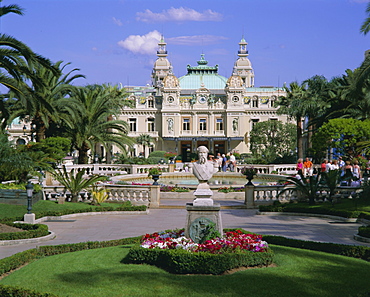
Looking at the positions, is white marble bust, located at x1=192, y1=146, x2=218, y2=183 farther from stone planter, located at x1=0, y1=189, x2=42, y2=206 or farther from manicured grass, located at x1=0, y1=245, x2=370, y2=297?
stone planter, located at x1=0, y1=189, x2=42, y2=206

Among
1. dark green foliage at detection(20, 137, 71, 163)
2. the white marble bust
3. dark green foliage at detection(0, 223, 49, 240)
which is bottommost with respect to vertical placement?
dark green foliage at detection(0, 223, 49, 240)

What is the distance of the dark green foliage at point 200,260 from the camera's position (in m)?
8.25

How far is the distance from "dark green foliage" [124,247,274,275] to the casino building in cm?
6968

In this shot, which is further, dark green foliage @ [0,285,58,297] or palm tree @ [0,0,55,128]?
palm tree @ [0,0,55,128]

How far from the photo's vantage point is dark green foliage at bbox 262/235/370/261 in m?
9.57

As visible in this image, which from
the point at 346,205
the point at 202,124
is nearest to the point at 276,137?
the point at 202,124

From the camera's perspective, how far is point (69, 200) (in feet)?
63.0

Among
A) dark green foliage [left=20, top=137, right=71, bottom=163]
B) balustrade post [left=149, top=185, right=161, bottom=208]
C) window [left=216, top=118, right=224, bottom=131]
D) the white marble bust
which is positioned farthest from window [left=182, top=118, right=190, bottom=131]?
the white marble bust

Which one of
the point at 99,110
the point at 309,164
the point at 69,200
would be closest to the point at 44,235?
the point at 69,200

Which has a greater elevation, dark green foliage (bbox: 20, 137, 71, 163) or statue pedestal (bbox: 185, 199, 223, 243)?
dark green foliage (bbox: 20, 137, 71, 163)

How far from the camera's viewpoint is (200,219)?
9523 millimetres

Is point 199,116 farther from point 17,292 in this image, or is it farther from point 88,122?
point 17,292

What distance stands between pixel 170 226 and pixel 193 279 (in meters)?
6.55

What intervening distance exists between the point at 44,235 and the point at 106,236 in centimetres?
154
